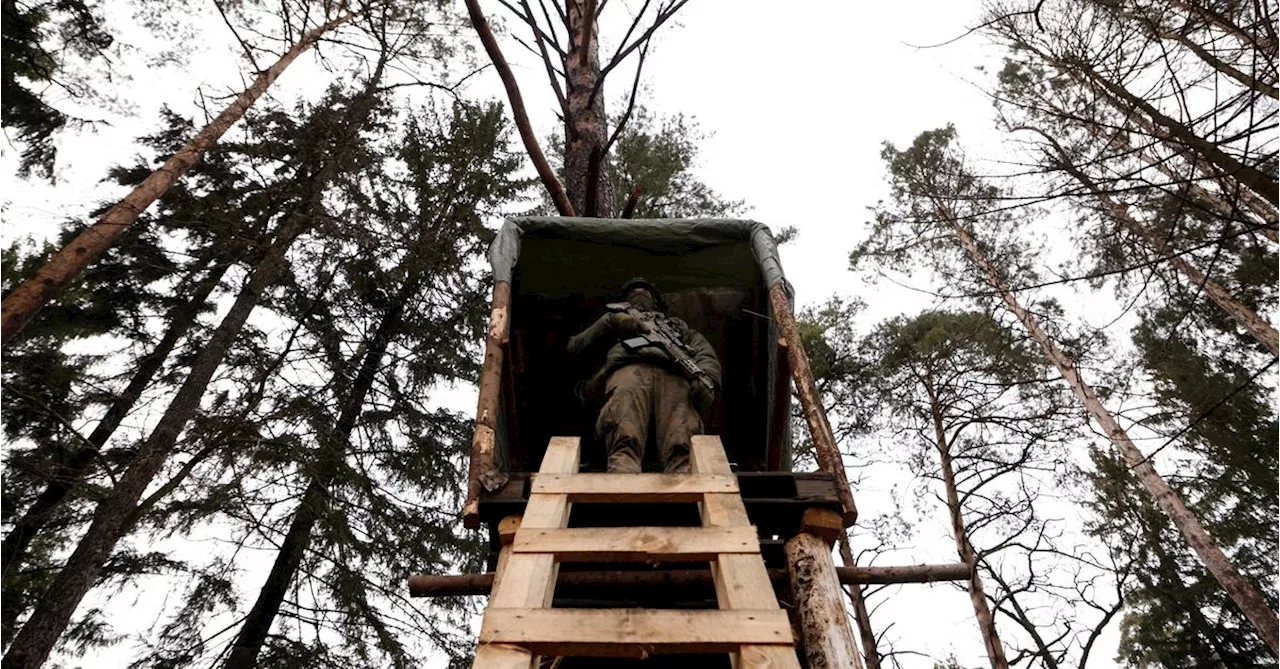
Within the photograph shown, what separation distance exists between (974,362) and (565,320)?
8.23 meters

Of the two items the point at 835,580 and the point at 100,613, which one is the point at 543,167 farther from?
the point at 100,613

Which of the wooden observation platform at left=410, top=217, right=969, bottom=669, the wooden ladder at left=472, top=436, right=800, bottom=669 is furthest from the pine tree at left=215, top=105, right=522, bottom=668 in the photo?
the wooden ladder at left=472, top=436, right=800, bottom=669

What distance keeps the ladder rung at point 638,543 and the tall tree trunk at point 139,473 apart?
6.14 metres

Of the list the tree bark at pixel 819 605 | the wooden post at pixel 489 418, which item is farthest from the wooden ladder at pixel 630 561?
the tree bark at pixel 819 605

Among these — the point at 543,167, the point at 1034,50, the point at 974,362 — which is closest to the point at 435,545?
the point at 543,167

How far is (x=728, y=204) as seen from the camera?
13133 mm

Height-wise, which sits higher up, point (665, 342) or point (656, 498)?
point (665, 342)

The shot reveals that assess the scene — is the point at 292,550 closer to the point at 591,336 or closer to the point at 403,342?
the point at 403,342

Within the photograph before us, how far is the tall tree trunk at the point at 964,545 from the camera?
7.81m

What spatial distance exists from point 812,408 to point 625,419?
1.03 meters

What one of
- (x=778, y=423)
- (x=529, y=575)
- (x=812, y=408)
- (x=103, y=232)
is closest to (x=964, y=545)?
(x=778, y=423)

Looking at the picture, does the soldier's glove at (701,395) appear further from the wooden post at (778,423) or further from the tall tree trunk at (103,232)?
the tall tree trunk at (103,232)

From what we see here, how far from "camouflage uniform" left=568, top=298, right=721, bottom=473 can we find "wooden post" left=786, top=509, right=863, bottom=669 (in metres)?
1.02

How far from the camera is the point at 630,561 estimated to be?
206 cm
